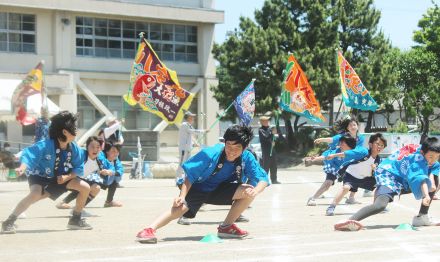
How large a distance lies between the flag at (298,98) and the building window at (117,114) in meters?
19.2

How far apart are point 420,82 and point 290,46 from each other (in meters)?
11.4

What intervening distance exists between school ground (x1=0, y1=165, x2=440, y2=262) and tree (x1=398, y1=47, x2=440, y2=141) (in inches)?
1097

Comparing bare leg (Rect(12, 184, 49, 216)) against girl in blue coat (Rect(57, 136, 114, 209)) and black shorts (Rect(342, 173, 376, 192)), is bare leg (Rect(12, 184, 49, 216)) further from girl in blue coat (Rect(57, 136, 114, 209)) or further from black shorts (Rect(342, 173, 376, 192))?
black shorts (Rect(342, 173, 376, 192))

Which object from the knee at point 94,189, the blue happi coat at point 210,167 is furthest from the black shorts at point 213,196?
the knee at point 94,189

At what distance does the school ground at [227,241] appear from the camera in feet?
22.5

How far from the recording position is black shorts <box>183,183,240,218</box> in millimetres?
8070

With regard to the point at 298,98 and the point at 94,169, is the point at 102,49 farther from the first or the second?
the point at 94,169

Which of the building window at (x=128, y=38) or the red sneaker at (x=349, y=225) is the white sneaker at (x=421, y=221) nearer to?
the red sneaker at (x=349, y=225)

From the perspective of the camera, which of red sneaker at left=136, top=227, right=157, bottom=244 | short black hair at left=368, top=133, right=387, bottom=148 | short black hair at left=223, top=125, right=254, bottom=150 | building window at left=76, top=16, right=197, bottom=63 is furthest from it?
building window at left=76, top=16, right=197, bottom=63

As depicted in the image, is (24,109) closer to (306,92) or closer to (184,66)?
(306,92)

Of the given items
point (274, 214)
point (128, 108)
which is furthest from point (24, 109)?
point (128, 108)

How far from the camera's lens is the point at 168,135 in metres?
40.3

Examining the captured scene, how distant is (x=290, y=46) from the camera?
35.0 m

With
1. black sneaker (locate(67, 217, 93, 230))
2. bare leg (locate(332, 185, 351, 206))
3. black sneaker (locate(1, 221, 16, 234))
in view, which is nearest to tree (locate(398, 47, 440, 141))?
bare leg (locate(332, 185, 351, 206))
